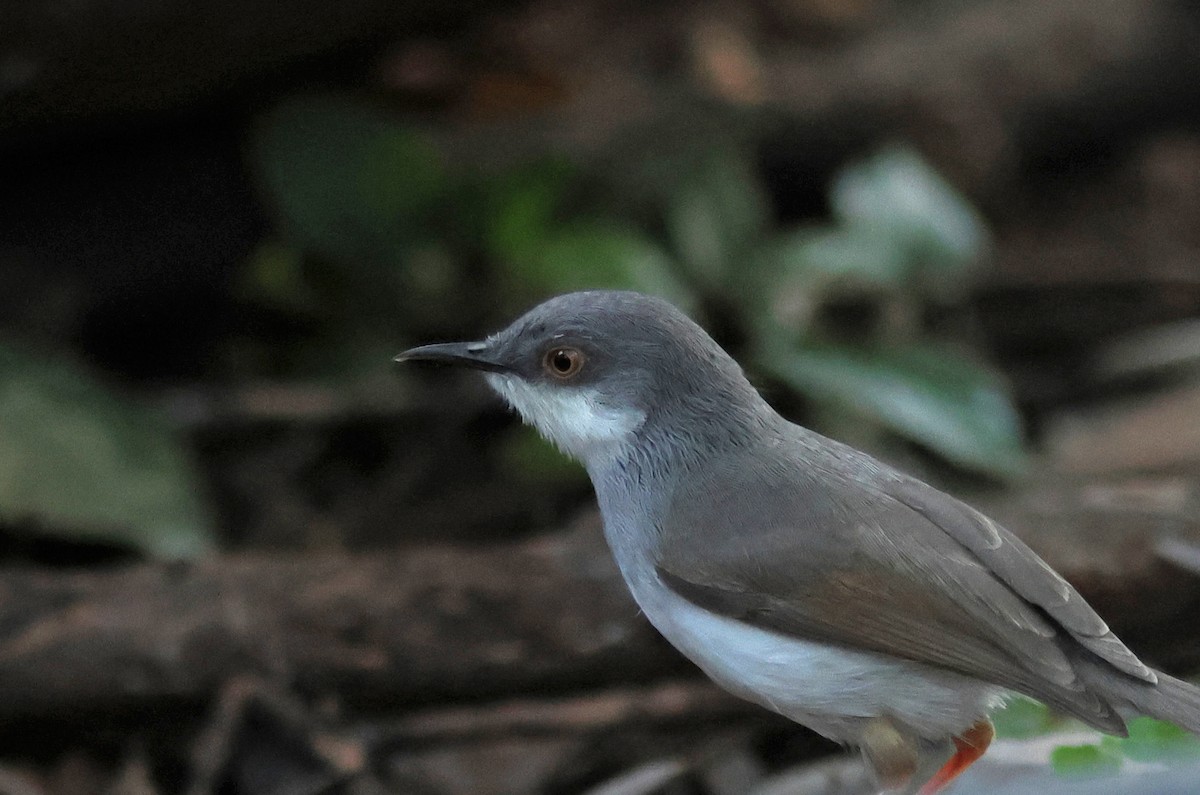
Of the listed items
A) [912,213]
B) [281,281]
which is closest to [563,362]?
[281,281]

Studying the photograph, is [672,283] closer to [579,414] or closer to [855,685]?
[579,414]

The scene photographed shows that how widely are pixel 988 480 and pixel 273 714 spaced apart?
11.3 ft

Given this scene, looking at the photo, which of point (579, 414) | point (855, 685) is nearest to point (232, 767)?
point (579, 414)

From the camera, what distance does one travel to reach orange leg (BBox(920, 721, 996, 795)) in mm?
4426

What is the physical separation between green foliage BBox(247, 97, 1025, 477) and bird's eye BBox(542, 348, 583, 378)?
2516 millimetres

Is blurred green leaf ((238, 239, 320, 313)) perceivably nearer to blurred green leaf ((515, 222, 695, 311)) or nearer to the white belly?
blurred green leaf ((515, 222, 695, 311))

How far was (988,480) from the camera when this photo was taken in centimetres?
706

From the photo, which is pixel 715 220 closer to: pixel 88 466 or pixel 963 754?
pixel 88 466

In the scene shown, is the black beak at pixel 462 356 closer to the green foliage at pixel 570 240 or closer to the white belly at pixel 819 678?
the white belly at pixel 819 678

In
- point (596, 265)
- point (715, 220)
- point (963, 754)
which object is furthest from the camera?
point (715, 220)

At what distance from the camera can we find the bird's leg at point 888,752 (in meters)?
4.20

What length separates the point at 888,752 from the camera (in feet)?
13.9

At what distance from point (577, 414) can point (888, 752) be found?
1.32 metres

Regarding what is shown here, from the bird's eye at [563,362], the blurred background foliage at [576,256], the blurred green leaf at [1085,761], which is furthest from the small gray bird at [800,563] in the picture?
the blurred background foliage at [576,256]
